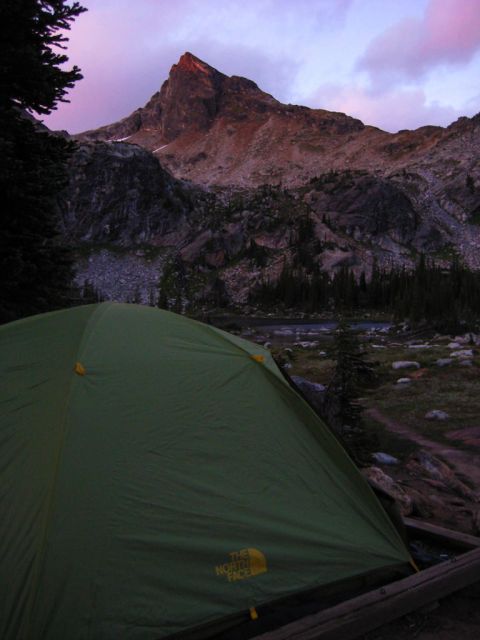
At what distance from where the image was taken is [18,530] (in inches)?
143

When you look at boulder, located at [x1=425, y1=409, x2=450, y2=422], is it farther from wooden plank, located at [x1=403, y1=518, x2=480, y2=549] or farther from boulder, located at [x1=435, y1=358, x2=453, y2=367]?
wooden plank, located at [x1=403, y1=518, x2=480, y2=549]

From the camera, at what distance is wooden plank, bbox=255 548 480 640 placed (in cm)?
351

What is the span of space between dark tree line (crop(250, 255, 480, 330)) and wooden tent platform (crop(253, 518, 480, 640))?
6328 cm

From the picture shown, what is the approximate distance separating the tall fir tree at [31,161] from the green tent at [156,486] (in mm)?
5318

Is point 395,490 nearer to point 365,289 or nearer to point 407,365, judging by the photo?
point 407,365

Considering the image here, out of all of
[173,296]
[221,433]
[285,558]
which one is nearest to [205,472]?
[221,433]

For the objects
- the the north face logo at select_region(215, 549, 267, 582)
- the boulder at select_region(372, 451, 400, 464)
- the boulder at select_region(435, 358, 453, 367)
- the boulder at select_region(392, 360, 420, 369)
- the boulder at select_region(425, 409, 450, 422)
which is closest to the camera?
the the north face logo at select_region(215, 549, 267, 582)

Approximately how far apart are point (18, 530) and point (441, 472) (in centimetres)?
756

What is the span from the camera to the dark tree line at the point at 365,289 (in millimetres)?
71731

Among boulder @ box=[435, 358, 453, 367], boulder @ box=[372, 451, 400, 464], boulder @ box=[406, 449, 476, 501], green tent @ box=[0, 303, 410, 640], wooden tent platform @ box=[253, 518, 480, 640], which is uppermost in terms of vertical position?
green tent @ box=[0, 303, 410, 640]

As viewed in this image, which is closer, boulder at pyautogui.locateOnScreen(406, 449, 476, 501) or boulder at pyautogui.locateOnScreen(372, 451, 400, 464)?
boulder at pyautogui.locateOnScreen(406, 449, 476, 501)

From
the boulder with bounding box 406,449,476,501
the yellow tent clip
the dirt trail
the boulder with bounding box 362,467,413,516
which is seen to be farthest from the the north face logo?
the dirt trail

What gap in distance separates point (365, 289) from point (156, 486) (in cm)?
9728

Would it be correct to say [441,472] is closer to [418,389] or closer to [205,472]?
[205,472]
